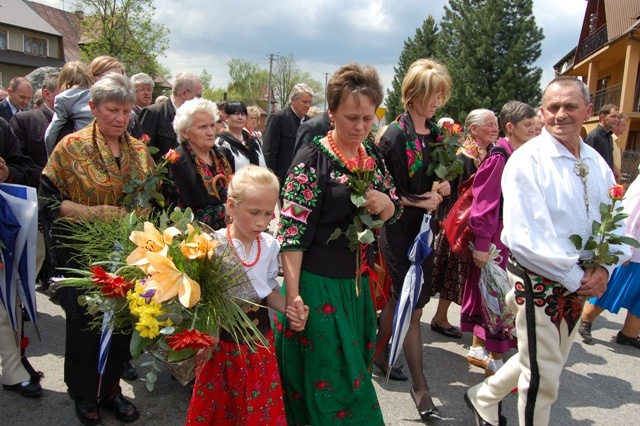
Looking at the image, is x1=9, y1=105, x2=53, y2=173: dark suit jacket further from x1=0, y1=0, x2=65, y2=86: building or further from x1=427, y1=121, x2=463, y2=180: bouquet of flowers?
x1=0, y1=0, x2=65, y2=86: building

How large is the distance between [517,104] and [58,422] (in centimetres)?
393

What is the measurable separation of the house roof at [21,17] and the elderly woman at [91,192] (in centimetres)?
4410

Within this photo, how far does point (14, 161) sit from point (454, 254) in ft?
11.8

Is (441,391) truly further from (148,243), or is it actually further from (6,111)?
(6,111)

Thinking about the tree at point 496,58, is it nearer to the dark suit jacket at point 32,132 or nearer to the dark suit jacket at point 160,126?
the dark suit jacket at point 160,126

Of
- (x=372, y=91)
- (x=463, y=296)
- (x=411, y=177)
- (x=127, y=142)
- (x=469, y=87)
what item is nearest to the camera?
(x=372, y=91)

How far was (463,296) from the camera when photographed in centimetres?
428

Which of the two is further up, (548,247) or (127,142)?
(127,142)

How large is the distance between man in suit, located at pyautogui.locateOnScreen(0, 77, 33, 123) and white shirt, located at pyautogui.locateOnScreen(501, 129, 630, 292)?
6358 millimetres

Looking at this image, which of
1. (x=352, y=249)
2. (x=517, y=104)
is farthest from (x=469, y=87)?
(x=352, y=249)

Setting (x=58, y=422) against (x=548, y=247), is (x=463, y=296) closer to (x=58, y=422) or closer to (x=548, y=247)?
(x=548, y=247)

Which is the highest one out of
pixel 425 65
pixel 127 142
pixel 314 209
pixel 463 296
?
pixel 425 65

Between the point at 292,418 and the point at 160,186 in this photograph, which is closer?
the point at 292,418

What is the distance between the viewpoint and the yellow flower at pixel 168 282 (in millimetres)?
1884
